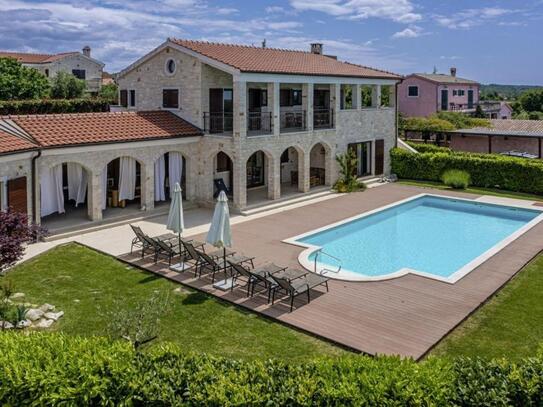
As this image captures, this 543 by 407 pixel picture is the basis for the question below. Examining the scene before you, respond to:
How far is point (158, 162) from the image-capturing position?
25.9 meters

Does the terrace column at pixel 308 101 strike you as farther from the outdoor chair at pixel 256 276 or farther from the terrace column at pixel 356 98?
the outdoor chair at pixel 256 276

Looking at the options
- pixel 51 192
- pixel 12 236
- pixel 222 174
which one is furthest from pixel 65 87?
pixel 12 236

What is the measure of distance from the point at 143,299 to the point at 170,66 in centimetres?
1621

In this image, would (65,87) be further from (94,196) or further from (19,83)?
(94,196)

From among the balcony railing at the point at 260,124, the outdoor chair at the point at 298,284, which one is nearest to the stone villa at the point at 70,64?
the balcony railing at the point at 260,124

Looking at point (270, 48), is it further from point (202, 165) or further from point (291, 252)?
point (291, 252)

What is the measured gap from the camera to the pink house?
244 ft

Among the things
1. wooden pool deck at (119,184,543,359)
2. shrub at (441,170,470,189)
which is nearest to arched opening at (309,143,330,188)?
shrub at (441,170,470,189)

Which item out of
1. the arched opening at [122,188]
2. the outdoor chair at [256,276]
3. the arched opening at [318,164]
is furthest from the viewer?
the arched opening at [318,164]

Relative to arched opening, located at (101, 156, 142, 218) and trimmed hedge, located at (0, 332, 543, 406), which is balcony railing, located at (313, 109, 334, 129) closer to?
arched opening, located at (101, 156, 142, 218)

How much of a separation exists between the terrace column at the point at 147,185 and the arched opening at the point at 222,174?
4091mm

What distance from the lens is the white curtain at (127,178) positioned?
25.1 m

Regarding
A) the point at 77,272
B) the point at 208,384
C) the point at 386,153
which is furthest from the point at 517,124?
the point at 208,384

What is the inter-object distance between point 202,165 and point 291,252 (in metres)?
9.52
